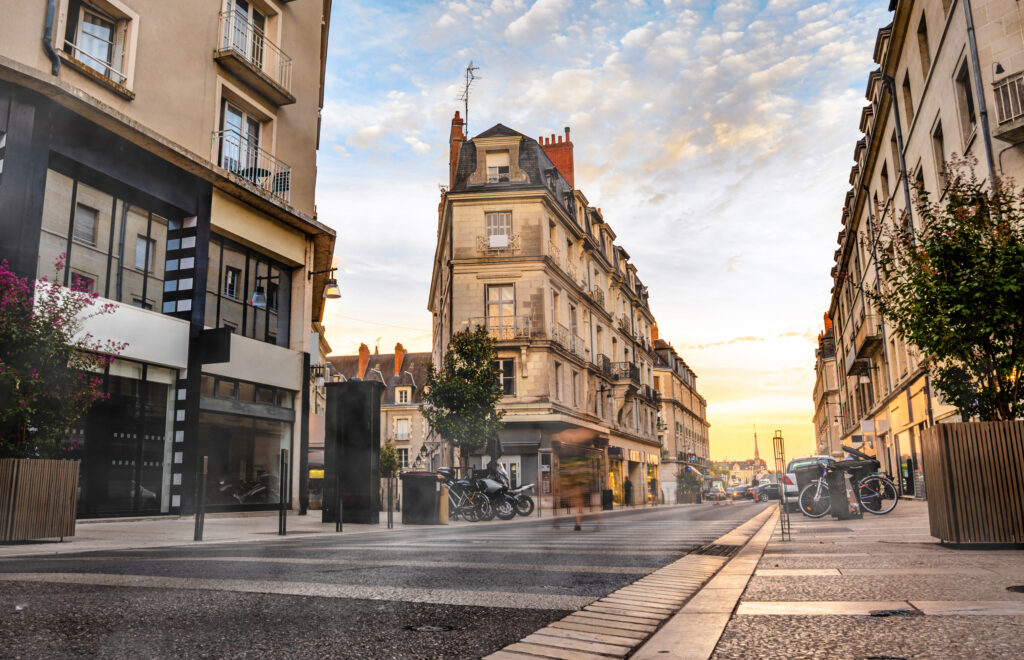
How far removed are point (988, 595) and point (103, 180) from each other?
1559cm

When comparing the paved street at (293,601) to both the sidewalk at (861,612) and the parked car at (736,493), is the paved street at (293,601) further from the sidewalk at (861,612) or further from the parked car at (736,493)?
the parked car at (736,493)

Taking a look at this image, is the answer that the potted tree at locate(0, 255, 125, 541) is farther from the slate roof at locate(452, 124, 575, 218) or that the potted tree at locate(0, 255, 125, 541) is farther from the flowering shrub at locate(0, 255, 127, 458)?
the slate roof at locate(452, 124, 575, 218)

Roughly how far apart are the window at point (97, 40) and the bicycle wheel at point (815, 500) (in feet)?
53.8

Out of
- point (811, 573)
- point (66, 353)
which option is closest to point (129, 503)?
point (66, 353)

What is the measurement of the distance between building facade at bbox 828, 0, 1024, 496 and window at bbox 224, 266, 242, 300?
14.0 m

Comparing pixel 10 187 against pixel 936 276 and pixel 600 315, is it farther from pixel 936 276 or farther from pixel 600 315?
pixel 600 315

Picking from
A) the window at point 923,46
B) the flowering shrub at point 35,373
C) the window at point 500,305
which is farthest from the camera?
the window at point 500,305

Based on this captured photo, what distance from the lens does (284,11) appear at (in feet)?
66.7

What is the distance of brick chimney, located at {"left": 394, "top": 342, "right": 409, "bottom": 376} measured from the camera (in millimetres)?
62031

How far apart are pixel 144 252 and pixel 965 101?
735 inches

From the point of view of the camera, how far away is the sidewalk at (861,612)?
269 centimetres

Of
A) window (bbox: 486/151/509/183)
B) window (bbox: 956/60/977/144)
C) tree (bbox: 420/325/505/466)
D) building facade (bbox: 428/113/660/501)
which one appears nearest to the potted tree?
tree (bbox: 420/325/505/466)

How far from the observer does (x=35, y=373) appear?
29.2ft

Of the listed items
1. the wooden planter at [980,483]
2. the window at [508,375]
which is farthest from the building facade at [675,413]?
the wooden planter at [980,483]
